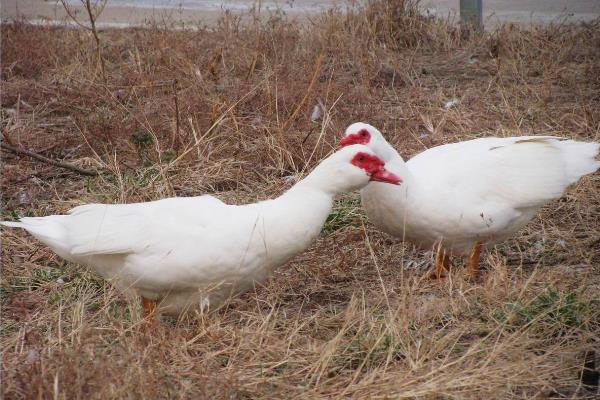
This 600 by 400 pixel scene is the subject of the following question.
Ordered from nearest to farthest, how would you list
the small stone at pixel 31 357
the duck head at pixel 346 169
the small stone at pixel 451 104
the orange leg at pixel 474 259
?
the small stone at pixel 31 357 < the duck head at pixel 346 169 < the orange leg at pixel 474 259 < the small stone at pixel 451 104

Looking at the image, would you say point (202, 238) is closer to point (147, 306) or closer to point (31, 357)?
point (147, 306)

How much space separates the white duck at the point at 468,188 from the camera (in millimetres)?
4230

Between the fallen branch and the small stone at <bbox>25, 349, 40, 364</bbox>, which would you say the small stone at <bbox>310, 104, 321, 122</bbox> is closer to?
the fallen branch

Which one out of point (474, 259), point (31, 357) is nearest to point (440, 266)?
point (474, 259)

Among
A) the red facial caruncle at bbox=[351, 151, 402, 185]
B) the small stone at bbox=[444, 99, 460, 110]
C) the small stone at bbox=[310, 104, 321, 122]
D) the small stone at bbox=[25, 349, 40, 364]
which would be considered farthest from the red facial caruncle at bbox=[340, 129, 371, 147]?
the small stone at bbox=[444, 99, 460, 110]

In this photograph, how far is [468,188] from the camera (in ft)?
14.2

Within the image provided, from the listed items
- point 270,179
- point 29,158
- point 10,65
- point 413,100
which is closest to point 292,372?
point 270,179

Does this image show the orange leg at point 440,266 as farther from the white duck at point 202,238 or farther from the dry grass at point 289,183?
the white duck at point 202,238

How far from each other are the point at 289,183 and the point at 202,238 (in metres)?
1.84

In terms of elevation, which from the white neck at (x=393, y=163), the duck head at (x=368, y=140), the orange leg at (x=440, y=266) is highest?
the duck head at (x=368, y=140)

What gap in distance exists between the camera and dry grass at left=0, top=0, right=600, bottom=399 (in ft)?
10.6

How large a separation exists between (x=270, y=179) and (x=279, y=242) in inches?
73.3

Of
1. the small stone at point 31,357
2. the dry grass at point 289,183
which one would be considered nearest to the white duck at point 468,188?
the dry grass at point 289,183

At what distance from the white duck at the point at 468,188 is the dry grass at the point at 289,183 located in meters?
0.21
